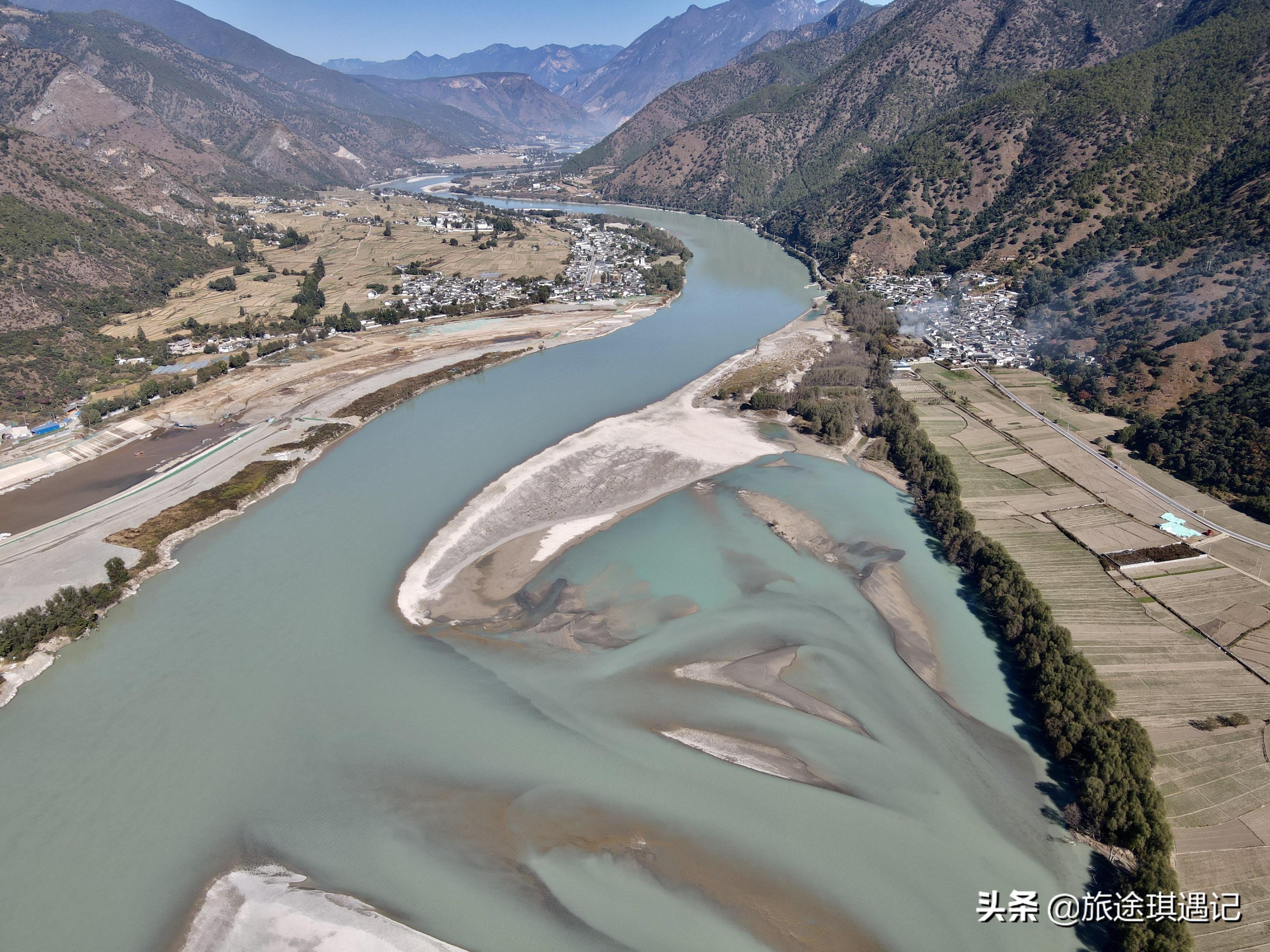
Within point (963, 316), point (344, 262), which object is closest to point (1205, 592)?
point (963, 316)

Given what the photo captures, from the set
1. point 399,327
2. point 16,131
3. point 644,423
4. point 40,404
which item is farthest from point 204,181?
point 644,423

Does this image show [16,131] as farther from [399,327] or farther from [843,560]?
[843,560]

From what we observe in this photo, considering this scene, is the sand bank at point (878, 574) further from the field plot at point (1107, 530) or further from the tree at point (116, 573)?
the tree at point (116, 573)

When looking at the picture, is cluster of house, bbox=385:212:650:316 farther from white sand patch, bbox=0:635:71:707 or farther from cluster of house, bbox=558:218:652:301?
white sand patch, bbox=0:635:71:707

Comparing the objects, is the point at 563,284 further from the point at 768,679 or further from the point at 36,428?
the point at 768,679

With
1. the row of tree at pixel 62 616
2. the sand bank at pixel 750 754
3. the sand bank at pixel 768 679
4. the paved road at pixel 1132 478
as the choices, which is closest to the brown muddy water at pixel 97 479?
the row of tree at pixel 62 616
